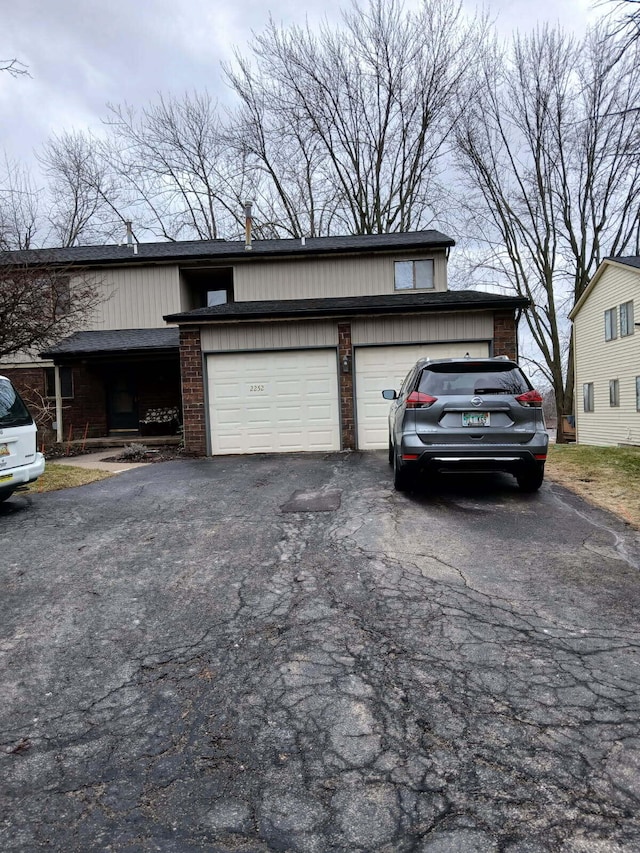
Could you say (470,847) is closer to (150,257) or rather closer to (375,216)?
(150,257)

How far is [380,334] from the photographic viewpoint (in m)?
12.2

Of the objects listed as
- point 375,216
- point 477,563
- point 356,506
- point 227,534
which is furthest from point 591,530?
point 375,216

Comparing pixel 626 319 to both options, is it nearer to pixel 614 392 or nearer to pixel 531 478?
pixel 614 392

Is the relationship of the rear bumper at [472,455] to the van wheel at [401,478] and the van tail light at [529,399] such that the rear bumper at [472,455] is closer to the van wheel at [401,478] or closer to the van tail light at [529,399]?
the van wheel at [401,478]

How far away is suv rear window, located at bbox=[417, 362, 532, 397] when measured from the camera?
6410 mm

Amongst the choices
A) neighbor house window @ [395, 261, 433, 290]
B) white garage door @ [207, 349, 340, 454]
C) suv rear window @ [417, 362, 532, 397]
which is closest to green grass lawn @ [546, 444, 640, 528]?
suv rear window @ [417, 362, 532, 397]

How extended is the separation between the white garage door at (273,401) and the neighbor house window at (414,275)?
5.47m

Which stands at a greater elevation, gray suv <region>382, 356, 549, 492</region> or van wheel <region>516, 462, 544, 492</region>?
gray suv <region>382, 356, 549, 492</region>

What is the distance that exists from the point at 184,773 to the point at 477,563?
3.02 metres

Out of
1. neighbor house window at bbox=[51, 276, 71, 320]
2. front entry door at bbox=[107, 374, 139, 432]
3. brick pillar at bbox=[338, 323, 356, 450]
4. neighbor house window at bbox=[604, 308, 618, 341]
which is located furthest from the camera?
neighbor house window at bbox=[604, 308, 618, 341]

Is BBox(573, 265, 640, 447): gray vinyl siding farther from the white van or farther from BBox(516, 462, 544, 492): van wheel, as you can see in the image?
the white van

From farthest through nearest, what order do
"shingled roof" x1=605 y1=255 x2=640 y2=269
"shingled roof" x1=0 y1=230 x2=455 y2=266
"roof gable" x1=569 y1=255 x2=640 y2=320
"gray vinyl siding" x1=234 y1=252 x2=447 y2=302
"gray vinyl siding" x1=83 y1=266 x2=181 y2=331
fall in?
"roof gable" x1=569 y1=255 x2=640 y2=320, "shingled roof" x1=605 y1=255 x2=640 y2=269, "gray vinyl siding" x1=83 y1=266 x2=181 y2=331, "gray vinyl siding" x1=234 y1=252 x2=447 y2=302, "shingled roof" x1=0 y1=230 x2=455 y2=266

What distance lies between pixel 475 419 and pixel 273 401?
6.49 metres

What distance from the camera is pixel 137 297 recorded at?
17609mm
